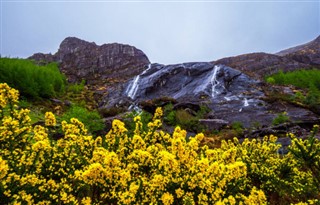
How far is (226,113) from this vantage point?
136 feet

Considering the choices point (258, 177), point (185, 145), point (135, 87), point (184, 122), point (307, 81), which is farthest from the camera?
point (307, 81)

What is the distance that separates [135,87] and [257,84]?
2743 centimetres

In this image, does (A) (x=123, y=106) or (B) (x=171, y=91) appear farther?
(B) (x=171, y=91)

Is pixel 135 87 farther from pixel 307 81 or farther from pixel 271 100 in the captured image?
pixel 307 81

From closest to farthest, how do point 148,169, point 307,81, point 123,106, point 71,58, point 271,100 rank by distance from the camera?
point 148,169 → point 271,100 → point 123,106 → point 307,81 → point 71,58

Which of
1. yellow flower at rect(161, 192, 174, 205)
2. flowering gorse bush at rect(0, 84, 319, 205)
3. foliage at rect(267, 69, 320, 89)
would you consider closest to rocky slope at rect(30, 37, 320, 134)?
foliage at rect(267, 69, 320, 89)

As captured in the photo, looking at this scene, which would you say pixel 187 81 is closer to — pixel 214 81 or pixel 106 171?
pixel 214 81

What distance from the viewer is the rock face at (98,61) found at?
10025 cm

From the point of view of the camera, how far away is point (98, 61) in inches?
4552

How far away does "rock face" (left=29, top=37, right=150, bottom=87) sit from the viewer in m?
100

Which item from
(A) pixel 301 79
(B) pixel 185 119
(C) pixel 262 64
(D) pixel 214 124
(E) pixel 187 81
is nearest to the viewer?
(D) pixel 214 124

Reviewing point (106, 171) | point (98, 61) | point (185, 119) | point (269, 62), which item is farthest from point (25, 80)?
point (269, 62)

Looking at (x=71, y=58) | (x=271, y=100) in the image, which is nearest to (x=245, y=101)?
(x=271, y=100)

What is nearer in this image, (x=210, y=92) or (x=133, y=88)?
(x=210, y=92)
